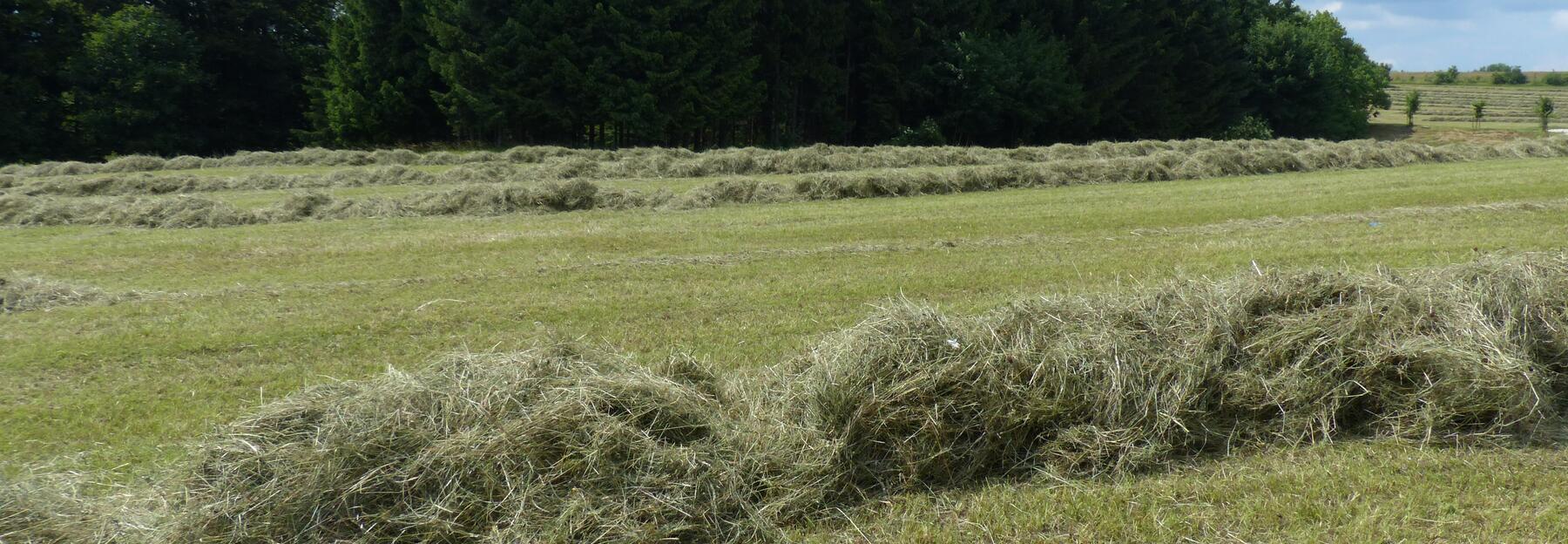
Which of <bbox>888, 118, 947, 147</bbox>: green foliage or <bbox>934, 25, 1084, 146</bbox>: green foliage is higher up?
<bbox>934, 25, 1084, 146</bbox>: green foliage

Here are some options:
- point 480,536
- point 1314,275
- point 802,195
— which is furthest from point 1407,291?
point 802,195

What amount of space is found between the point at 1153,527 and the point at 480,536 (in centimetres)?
282

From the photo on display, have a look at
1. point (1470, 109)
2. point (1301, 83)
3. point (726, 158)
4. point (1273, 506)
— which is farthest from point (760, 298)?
point (1470, 109)

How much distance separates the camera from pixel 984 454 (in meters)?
4.76

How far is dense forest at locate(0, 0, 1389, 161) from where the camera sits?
3791 cm

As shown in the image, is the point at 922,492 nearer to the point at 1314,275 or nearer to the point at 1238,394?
the point at 1238,394

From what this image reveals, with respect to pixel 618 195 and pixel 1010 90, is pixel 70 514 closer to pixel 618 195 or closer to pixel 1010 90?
pixel 618 195

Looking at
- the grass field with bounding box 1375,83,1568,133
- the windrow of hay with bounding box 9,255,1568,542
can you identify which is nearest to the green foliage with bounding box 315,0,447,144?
the windrow of hay with bounding box 9,255,1568,542

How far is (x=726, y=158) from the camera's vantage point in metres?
22.7

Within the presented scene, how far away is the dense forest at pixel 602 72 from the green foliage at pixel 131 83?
83 millimetres

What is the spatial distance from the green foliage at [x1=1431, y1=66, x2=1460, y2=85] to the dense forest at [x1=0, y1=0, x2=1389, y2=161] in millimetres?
110229

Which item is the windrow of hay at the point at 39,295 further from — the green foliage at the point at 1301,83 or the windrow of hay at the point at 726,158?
the green foliage at the point at 1301,83

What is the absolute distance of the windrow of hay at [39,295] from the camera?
8.35 m

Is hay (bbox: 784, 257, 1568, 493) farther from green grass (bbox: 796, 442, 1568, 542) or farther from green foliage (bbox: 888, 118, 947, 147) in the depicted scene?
green foliage (bbox: 888, 118, 947, 147)
